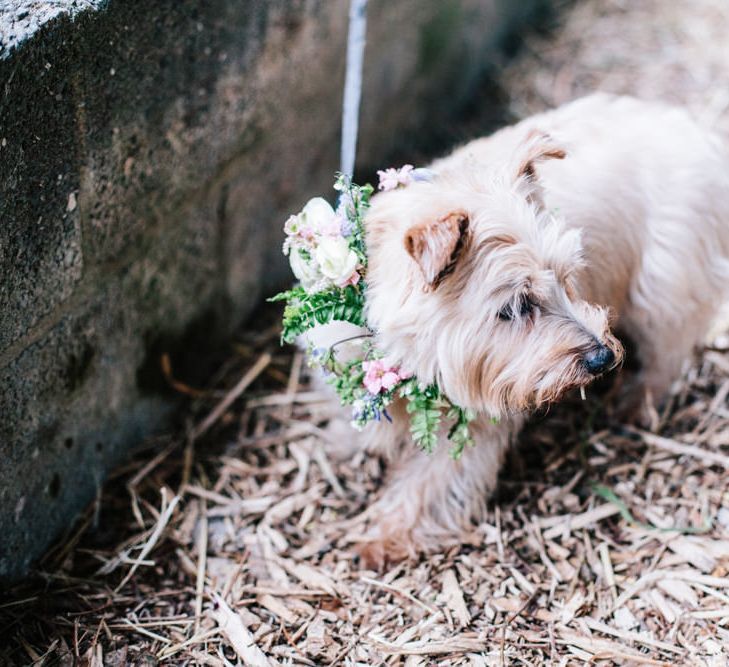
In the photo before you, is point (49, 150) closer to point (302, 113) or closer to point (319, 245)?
point (319, 245)

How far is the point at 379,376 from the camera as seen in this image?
2633 mm

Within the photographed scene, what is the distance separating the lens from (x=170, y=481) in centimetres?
349

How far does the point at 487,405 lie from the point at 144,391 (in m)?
1.58

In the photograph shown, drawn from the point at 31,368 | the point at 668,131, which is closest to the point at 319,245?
the point at 31,368

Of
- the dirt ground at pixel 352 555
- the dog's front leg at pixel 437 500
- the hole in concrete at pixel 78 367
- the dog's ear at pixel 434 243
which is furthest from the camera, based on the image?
the dog's front leg at pixel 437 500

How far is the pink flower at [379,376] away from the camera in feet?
8.59

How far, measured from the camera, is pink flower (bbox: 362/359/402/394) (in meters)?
2.62

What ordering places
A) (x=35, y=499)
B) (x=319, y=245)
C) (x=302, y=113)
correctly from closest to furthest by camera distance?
(x=319, y=245) → (x=35, y=499) → (x=302, y=113)

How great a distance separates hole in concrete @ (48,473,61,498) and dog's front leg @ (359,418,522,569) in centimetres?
117

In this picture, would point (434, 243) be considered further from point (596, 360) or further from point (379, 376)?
point (596, 360)

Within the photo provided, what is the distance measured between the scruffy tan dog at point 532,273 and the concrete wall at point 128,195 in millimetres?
963

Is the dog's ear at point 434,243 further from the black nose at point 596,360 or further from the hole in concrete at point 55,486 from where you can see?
the hole in concrete at point 55,486

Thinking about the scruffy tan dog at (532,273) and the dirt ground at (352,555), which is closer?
the scruffy tan dog at (532,273)

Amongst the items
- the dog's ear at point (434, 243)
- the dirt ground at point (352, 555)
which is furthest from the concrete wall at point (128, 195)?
the dog's ear at point (434, 243)
